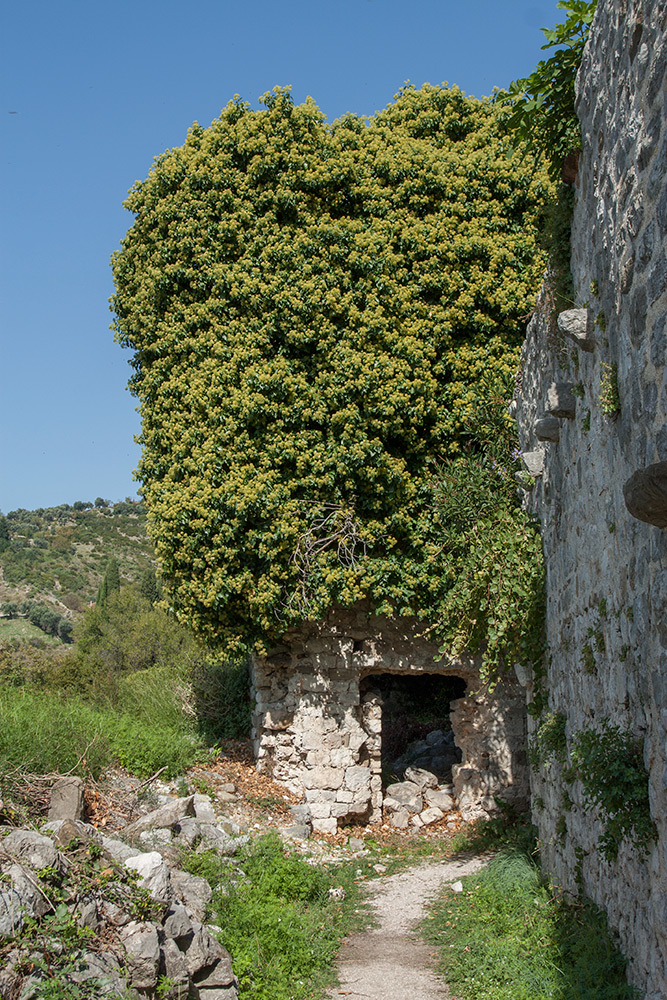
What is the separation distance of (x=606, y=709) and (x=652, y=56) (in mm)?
3214

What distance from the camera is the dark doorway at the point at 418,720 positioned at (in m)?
12.7

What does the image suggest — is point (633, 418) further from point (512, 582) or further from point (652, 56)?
point (512, 582)

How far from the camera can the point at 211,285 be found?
384 inches

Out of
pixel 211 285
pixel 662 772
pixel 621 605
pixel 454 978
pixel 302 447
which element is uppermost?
pixel 211 285

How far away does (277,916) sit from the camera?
6281 millimetres

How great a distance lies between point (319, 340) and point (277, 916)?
5.95 meters

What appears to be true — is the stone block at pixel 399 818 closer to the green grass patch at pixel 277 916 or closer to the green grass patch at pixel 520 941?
the green grass patch at pixel 277 916

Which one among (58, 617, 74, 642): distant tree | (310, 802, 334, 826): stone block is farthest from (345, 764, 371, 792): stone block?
(58, 617, 74, 642): distant tree

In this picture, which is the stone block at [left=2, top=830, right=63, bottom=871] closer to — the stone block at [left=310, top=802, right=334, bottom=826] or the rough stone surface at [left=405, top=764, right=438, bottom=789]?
the stone block at [left=310, top=802, right=334, bottom=826]

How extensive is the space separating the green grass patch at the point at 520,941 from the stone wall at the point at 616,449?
18cm

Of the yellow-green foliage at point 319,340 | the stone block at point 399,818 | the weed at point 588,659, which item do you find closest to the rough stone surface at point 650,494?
the weed at point 588,659

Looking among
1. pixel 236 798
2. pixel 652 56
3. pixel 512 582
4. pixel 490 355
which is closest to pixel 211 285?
pixel 490 355

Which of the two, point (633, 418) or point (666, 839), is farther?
point (633, 418)

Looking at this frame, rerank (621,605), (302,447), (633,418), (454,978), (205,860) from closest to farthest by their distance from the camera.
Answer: (633,418) < (621,605) < (454,978) < (205,860) < (302,447)
